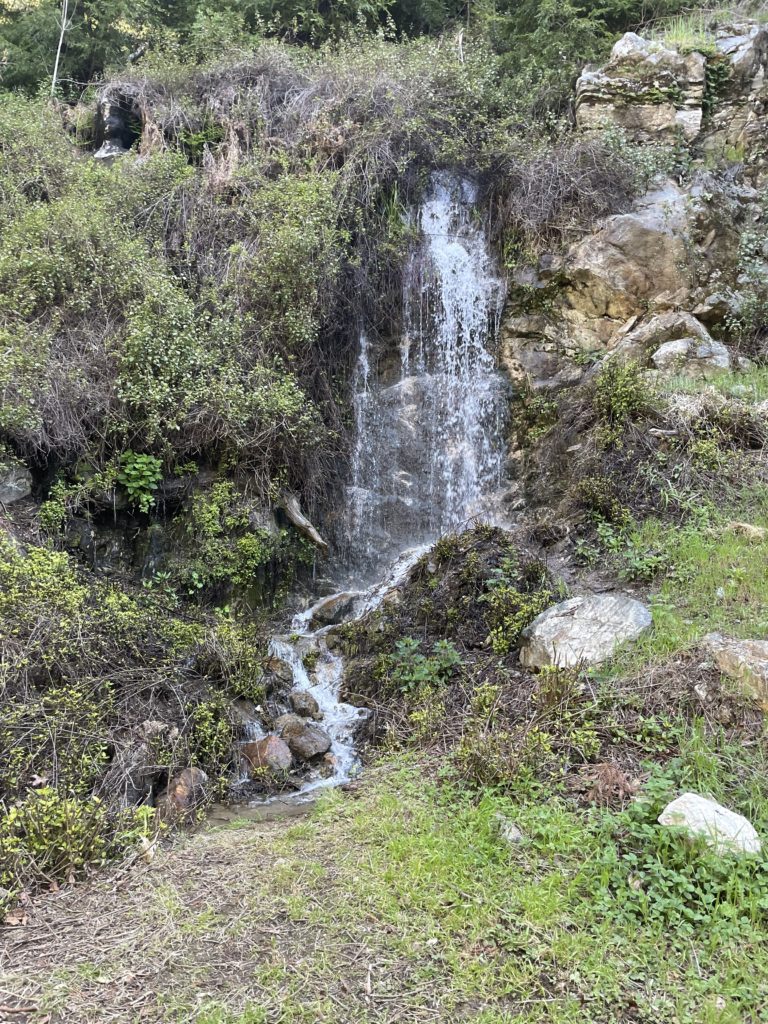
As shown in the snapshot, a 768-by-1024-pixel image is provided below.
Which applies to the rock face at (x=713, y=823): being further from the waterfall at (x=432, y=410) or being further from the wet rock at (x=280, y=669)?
the waterfall at (x=432, y=410)

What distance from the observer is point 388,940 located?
2793 millimetres

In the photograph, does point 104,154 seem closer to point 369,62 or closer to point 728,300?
point 369,62

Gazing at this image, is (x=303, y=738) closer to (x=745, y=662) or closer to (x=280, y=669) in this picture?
(x=280, y=669)

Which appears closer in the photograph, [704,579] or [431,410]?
[704,579]

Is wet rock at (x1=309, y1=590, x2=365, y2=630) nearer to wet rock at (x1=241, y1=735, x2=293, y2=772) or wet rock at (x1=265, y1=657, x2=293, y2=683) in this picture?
wet rock at (x1=265, y1=657, x2=293, y2=683)

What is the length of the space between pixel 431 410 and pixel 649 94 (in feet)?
18.7

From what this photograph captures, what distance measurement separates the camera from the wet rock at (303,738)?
17.0 feet

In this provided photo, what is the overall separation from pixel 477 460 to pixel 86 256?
5317mm

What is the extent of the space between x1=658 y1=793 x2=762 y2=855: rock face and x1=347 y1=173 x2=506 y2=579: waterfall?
17.8 ft

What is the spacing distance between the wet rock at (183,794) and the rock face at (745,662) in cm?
351

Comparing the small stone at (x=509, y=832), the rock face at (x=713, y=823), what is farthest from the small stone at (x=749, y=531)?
the small stone at (x=509, y=832)

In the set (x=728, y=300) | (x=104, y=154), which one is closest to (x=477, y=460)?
(x=728, y=300)

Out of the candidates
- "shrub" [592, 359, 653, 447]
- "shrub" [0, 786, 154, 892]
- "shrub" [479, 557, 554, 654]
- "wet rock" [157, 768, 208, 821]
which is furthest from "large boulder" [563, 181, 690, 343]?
"shrub" [0, 786, 154, 892]

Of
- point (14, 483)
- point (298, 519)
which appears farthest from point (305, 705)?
point (14, 483)
